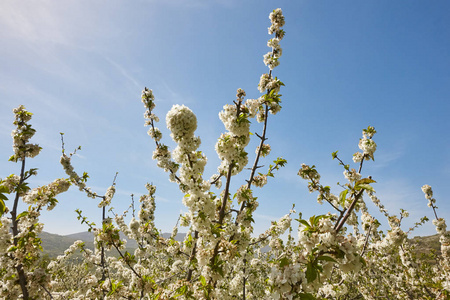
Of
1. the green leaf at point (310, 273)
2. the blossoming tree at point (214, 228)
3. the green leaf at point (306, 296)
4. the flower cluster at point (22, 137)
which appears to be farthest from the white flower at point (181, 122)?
the flower cluster at point (22, 137)

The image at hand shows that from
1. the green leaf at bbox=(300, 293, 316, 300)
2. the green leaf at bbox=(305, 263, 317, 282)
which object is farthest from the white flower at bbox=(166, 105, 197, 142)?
the green leaf at bbox=(300, 293, 316, 300)

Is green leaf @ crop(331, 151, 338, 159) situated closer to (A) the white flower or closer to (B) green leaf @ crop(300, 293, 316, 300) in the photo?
(A) the white flower

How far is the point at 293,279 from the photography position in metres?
2.23

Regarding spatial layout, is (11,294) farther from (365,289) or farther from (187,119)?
(365,289)

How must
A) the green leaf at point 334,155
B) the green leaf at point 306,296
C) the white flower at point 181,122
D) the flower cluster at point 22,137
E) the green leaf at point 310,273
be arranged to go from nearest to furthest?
the green leaf at point 306,296 < the green leaf at point 310,273 < the white flower at point 181,122 < the flower cluster at point 22,137 < the green leaf at point 334,155

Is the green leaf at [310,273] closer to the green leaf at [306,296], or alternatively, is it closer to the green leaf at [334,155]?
the green leaf at [306,296]

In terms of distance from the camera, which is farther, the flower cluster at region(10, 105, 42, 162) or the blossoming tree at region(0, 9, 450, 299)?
the flower cluster at region(10, 105, 42, 162)

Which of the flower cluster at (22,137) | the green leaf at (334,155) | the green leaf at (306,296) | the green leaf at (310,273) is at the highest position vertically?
the green leaf at (334,155)

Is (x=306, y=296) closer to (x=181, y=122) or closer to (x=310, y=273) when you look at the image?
(x=310, y=273)

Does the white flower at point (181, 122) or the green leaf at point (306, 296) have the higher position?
the white flower at point (181, 122)

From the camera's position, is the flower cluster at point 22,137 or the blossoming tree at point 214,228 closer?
the blossoming tree at point 214,228

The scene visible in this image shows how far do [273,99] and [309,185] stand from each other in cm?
394

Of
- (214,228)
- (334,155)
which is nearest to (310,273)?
(214,228)

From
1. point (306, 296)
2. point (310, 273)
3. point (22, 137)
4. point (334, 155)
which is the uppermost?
point (334, 155)
